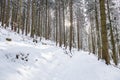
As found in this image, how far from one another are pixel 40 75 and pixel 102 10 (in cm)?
559

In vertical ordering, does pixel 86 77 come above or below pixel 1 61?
below

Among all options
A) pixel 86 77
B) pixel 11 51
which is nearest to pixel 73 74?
pixel 86 77

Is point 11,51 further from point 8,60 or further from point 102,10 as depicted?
point 102,10

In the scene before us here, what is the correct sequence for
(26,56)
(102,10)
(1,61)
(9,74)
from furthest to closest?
(102,10) → (26,56) → (1,61) → (9,74)

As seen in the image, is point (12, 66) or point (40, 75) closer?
point (12, 66)

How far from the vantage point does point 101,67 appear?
10.2 meters

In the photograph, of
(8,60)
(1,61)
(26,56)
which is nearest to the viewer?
(1,61)

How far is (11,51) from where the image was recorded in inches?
350

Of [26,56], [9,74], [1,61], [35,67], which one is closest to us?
[9,74]

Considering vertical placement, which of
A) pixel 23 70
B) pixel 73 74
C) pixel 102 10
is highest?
pixel 102 10

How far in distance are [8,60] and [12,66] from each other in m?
0.51

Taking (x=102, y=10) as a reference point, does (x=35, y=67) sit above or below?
below

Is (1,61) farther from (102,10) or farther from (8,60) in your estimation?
(102,10)

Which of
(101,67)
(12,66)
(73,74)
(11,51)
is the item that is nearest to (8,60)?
(12,66)
